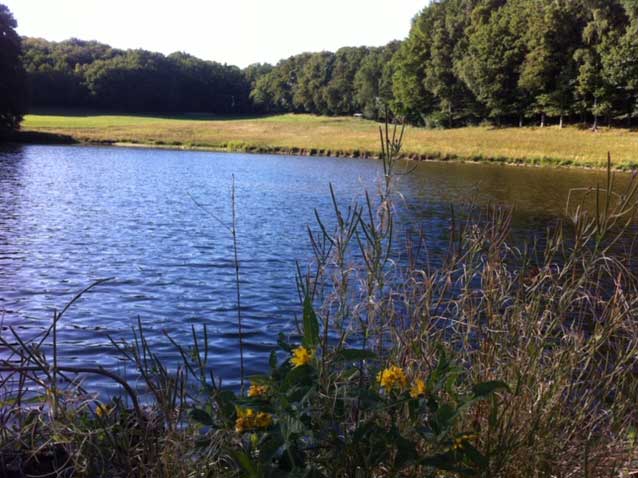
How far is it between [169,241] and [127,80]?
9966cm

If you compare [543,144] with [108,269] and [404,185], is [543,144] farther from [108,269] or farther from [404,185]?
[108,269]

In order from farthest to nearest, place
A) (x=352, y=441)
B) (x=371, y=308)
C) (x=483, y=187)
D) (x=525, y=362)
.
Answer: (x=483, y=187) < (x=525, y=362) < (x=371, y=308) < (x=352, y=441)

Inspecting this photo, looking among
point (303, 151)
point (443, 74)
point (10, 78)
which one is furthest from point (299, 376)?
point (443, 74)

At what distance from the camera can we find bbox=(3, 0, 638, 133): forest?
55.0 meters

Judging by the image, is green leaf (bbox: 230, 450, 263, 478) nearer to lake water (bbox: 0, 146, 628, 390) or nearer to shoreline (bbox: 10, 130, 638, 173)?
lake water (bbox: 0, 146, 628, 390)

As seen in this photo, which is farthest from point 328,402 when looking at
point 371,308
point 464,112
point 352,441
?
point 464,112

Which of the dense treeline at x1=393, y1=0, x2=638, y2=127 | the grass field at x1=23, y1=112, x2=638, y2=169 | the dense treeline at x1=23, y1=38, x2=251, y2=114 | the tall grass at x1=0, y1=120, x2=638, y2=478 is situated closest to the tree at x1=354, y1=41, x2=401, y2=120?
the dense treeline at x1=393, y1=0, x2=638, y2=127

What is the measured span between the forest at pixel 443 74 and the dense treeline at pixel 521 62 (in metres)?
0.12

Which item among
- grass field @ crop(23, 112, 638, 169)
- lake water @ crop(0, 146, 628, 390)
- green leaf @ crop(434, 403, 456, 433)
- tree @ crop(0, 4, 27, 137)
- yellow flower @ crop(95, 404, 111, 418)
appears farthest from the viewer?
tree @ crop(0, 4, 27, 137)

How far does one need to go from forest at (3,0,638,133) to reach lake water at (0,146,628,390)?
730 centimetres

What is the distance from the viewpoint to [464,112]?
6900 centimetres

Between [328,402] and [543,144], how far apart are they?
51636 millimetres

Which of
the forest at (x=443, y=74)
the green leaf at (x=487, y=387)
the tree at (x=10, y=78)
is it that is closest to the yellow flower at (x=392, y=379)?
the green leaf at (x=487, y=387)

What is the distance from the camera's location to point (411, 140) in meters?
56.3
